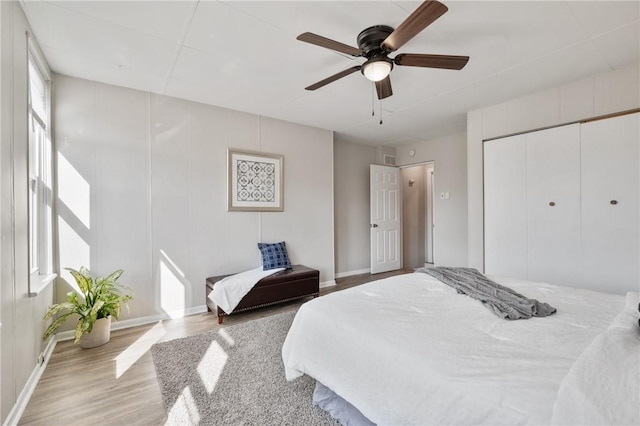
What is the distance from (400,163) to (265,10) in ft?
14.7

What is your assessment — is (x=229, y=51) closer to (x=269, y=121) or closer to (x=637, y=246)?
(x=269, y=121)

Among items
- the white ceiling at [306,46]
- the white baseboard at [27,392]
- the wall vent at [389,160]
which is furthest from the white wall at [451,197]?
the white baseboard at [27,392]

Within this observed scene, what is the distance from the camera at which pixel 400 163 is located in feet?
19.4

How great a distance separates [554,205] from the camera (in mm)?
3133

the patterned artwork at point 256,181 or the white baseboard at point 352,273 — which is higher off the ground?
the patterned artwork at point 256,181

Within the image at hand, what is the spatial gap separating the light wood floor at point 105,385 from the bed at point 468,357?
1.03m

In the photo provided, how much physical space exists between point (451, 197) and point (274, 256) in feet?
10.7

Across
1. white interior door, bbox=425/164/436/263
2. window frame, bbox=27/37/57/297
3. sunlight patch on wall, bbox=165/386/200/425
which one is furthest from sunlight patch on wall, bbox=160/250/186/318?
white interior door, bbox=425/164/436/263

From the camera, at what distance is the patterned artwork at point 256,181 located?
3.85 m

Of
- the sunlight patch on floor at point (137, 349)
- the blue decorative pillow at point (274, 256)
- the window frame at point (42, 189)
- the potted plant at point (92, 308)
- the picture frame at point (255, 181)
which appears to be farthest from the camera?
the blue decorative pillow at point (274, 256)

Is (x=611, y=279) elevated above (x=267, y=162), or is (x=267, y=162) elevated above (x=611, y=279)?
(x=267, y=162)

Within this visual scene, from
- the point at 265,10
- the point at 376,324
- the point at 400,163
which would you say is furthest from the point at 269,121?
the point at 376,324

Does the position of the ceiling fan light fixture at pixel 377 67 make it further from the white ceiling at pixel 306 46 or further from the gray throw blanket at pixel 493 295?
the gray throw blanket at pixel 493 295

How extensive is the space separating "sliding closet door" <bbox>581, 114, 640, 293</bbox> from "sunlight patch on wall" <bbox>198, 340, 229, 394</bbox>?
362 centimetres
